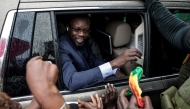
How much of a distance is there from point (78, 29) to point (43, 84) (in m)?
1.52

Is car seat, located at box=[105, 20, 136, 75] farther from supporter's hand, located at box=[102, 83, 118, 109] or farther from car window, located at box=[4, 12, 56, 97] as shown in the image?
car window, located at box=[4, 12, 56, 97]

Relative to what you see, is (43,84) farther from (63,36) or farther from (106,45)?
(106,45)

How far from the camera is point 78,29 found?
7.96ft

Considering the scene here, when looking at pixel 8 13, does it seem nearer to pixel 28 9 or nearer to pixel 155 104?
pixel 28 9

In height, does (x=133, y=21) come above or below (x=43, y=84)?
above

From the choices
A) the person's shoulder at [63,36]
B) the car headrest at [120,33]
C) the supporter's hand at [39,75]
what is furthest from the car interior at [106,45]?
the supporter's hand at [39,75]

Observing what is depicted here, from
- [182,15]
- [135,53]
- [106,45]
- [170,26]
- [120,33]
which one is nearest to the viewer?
[170,26]

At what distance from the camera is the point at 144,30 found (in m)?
2.23

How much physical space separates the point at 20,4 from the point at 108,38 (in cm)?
123

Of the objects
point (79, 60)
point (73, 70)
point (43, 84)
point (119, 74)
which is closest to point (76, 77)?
point (73, 70)

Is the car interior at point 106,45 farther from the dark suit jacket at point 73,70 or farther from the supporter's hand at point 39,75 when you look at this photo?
the supporter's hand at point 39,75

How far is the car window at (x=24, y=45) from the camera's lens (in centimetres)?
174

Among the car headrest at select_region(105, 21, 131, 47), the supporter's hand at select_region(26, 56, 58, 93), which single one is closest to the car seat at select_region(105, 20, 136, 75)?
the car headrest at select_region(105, 21, 131, 47)

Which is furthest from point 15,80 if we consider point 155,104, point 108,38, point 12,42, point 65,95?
point 155,104
